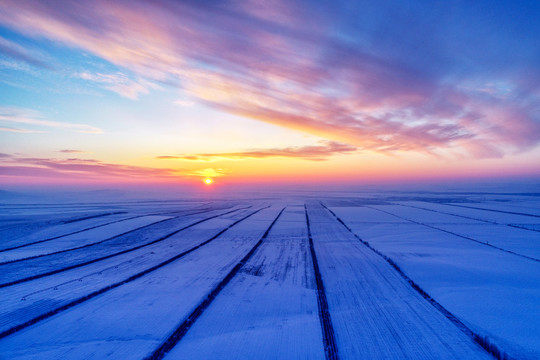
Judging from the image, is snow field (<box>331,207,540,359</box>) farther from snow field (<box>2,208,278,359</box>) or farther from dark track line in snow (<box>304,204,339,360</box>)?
snow field (<box>2,208,278,359</box>)

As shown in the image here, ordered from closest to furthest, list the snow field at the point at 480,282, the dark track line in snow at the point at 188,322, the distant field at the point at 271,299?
the dark track line in snow at the point at 188,322 < the distant field at the point at 271,299 < the snow field at the point at 480,282

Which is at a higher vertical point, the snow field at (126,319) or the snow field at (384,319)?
the snow field at (384,319)

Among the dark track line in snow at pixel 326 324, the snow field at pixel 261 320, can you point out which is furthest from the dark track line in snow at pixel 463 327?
the snow field at pixel 261 320

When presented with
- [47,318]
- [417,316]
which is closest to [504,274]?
[417,316]

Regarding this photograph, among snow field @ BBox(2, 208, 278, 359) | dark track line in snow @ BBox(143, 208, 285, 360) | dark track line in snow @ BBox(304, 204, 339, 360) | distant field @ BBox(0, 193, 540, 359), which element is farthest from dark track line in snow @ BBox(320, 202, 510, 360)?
snow field @ BBox(2, 208, 278, 359)

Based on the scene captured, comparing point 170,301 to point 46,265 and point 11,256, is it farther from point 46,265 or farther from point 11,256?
point 11,256

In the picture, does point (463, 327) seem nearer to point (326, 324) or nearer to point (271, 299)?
point (326, 324)

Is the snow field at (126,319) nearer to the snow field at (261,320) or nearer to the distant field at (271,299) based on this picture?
the distant field at (271,299)

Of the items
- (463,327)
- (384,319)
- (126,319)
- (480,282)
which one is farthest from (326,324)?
(480,282)
